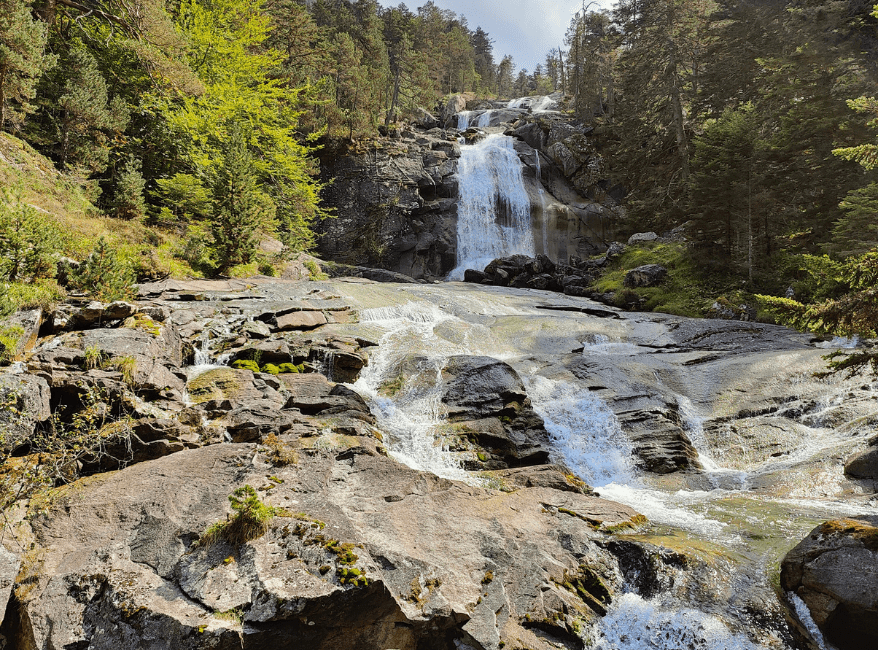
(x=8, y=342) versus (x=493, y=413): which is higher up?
(x=8, y=342)

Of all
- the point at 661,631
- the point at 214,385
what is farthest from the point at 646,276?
the point at 661,631

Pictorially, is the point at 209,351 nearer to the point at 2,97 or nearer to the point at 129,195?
the point at 129,195

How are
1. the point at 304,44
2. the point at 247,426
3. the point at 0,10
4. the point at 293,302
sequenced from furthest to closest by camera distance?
the point at 304,44, the point at 293,302, the point at 0,10, the point at 247,426

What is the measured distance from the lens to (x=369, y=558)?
177 inches

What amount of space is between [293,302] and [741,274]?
21263 mm

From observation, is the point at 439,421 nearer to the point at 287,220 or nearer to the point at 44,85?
the point at 287,220

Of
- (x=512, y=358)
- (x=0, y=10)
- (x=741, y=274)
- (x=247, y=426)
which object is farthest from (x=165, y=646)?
(x=741, y=274)

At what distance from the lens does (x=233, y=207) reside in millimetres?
16938

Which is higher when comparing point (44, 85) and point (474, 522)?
point (44, 85)

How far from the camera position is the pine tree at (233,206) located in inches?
658

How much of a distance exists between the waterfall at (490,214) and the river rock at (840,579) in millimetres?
29851

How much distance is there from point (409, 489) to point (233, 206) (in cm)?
1453

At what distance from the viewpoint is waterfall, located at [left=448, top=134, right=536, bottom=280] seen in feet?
117

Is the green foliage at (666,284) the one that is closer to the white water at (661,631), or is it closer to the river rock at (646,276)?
the river rock at (646,276)
